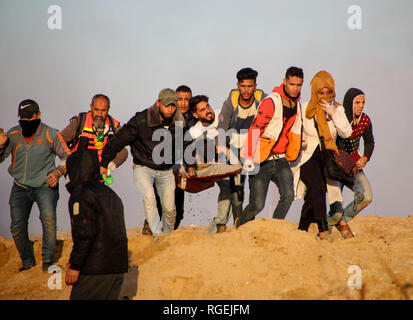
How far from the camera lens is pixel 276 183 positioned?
24.0 feet

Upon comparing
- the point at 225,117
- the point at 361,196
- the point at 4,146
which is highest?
the point at 225,117

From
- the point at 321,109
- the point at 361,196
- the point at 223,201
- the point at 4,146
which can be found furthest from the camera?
the point at 223,201

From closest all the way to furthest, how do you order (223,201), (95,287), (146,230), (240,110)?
1. (95,287)
2. (240,110)
3. (223,201)
4. (146,230)

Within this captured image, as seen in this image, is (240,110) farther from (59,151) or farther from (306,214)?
(59,151)

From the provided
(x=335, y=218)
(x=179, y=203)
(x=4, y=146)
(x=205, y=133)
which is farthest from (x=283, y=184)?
(x=4, y=146)

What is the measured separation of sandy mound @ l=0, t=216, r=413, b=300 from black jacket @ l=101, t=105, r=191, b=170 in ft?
4.01

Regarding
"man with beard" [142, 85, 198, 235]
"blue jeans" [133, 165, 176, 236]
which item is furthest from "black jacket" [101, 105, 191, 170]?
"man with beard" [142, 85, 198, 235]

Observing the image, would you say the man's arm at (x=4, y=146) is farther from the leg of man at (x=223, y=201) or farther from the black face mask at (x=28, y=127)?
the leg of man at (x=223, y=201)

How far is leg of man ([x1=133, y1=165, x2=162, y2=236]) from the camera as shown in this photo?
24.2 feet

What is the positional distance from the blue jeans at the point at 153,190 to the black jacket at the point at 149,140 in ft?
0.35

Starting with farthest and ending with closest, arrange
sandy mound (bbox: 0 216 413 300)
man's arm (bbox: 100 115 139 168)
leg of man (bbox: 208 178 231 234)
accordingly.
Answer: leg of man (bbox: 208 178 231 234), man's arm (bbox: 100 115 139 168), sandy mound (bbox: 0 216 413 300)

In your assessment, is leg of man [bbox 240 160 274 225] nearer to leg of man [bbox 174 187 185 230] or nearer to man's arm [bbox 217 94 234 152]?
man's arm [bbox 217 94 234 152]

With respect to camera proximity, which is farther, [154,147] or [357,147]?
[357,147]

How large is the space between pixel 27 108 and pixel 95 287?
374cm
